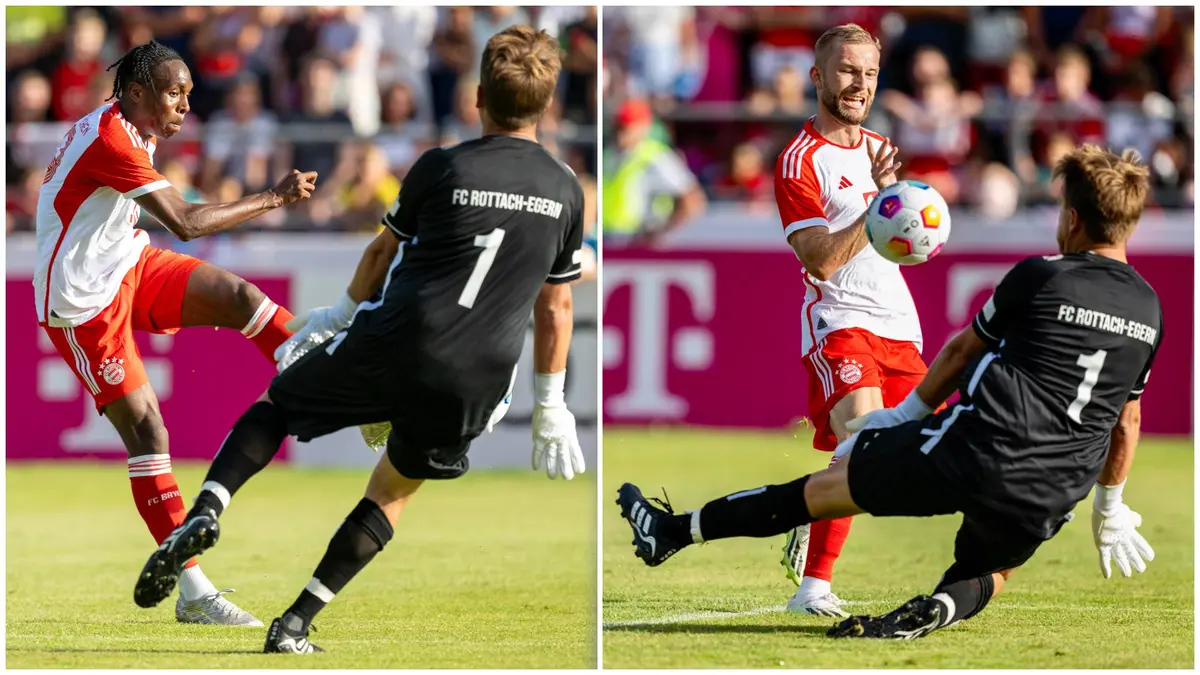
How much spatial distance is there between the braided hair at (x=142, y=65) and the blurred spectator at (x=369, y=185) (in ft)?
22.3

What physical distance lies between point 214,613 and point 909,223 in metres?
3.19

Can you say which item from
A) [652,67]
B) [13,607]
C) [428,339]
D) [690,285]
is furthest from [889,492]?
[652,67]

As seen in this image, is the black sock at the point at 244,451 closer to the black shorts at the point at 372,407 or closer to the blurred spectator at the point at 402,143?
the black shorts at the point at 372,407

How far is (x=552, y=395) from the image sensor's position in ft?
18.9

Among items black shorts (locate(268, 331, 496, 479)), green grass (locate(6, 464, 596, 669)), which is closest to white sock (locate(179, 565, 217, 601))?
green grass (locate(6, 464, 596, 669))

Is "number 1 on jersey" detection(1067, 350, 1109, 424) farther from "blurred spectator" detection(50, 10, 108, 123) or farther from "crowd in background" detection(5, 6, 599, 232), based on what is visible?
"blurred spectator" detection(50, 10, 108, 123)

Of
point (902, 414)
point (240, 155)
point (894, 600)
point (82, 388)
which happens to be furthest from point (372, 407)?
point (240, 155)

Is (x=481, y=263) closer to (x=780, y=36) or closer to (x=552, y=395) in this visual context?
(x=552, y=395)

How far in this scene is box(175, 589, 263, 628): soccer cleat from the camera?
652 centimetres

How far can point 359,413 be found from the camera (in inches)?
214

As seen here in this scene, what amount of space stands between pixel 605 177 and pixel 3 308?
517 cm

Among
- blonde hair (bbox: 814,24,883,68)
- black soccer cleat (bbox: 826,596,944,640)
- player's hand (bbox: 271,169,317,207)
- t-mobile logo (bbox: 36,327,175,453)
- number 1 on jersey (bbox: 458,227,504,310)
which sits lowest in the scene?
t-mobile logo (bbox: 36,327,175,453)

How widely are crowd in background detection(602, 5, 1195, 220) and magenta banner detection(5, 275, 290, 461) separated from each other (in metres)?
4.06

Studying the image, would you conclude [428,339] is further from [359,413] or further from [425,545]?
[425,545]
